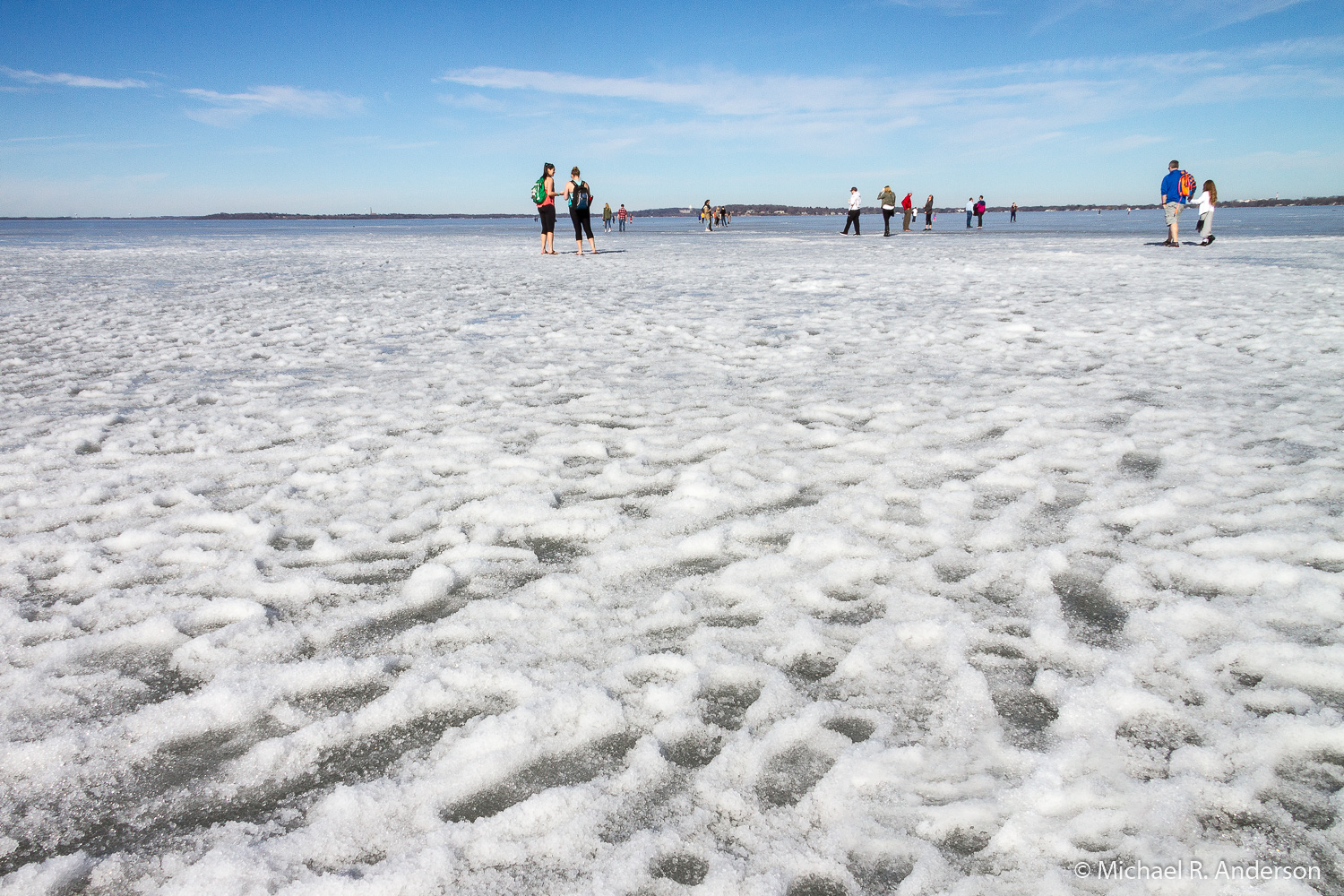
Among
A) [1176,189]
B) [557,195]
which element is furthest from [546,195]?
[1176,189]

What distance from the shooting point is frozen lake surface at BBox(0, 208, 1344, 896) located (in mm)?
1619

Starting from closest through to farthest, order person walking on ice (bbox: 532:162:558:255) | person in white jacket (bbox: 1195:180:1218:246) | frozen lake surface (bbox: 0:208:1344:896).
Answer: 1. frozen lake surface (bbox: 0:208:1344:896)
2. person walking on ice (bbox: 532:162:558:255)
3. person in white jacket (bbox: 1195:180:1218:246)

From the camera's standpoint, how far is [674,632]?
2387 mm

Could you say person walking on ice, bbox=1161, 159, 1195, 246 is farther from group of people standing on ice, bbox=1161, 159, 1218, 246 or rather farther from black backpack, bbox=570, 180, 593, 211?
black backpack, bbox=570, 180, 593, 211

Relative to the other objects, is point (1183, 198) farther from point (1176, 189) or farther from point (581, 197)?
point (581, 197)

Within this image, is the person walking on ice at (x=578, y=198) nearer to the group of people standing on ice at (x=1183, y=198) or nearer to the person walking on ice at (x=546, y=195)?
the person walking on ice at (x=546, y=195)

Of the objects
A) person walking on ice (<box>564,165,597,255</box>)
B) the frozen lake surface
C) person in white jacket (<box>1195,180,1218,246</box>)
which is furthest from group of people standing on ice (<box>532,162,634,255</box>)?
person in white jacket (<box>1195,180,1218,246</box>)

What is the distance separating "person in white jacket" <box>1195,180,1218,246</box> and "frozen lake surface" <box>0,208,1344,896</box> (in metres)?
16.0

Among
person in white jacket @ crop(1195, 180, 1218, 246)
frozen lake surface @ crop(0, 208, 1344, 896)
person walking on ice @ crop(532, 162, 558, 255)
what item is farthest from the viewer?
person in white jacket @ crop(1195, 180, 1218, 246)

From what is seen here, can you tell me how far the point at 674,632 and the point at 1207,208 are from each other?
70.0ft

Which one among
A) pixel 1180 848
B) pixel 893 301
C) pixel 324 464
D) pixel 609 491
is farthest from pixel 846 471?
pixel 893 301

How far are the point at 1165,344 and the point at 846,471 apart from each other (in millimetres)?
4530

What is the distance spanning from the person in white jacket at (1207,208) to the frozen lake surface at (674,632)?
16009 mm

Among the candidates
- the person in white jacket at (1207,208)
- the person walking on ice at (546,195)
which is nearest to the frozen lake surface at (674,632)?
the person walking on ice at (546,195)
